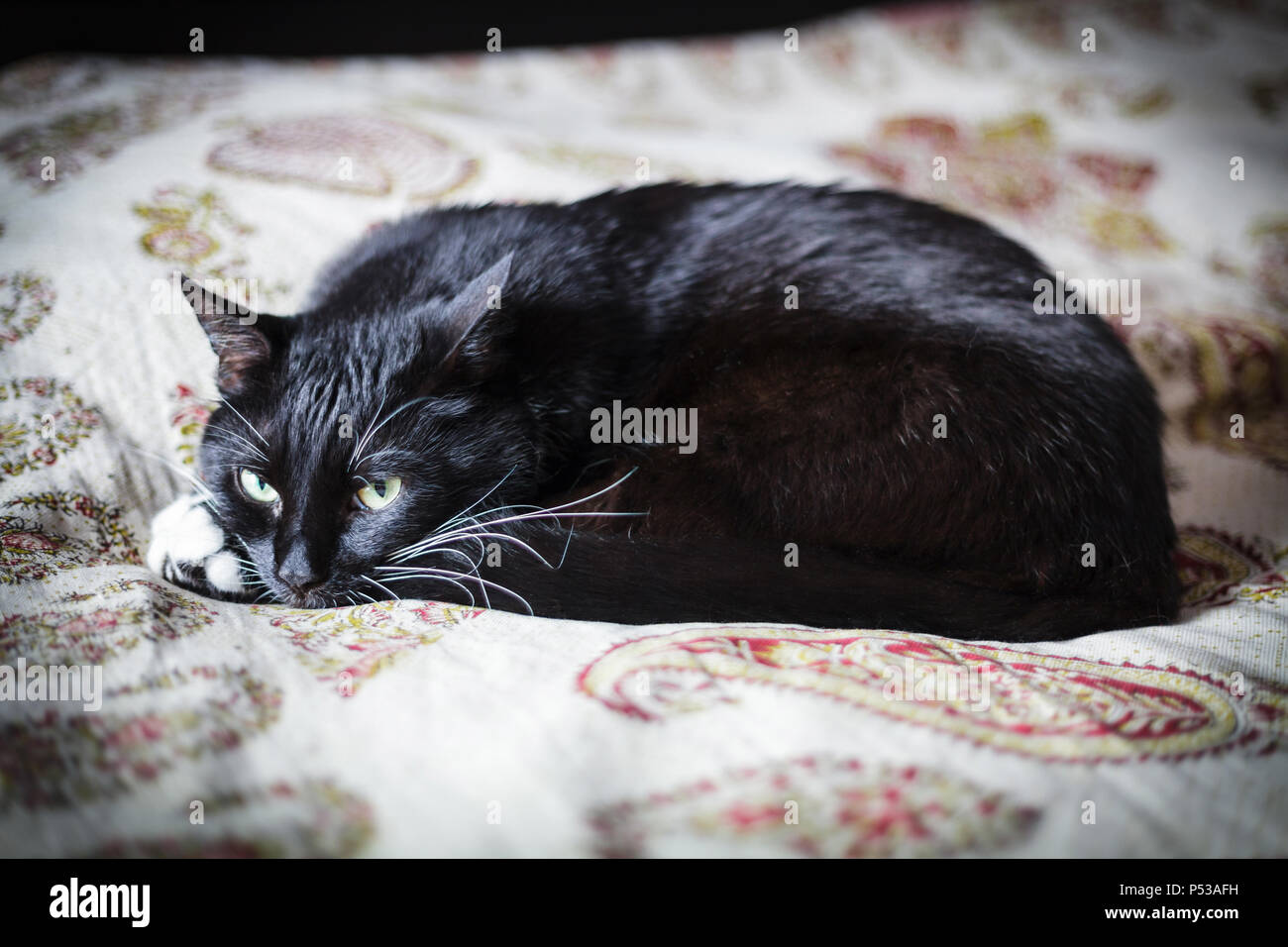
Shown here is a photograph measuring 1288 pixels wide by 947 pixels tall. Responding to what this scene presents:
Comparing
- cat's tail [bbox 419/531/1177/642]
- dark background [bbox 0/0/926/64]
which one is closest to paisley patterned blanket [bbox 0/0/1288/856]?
cat's tail [bbox 419/531/1177/642]

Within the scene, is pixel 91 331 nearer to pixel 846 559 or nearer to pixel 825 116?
pixel 846 559

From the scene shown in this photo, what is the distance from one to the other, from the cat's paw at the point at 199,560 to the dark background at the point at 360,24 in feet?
4.44

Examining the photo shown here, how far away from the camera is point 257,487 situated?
103 centimetres

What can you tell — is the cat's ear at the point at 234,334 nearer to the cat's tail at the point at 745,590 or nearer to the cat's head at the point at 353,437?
the cat's head at the point at 353,437

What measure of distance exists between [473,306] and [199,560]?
40 cm

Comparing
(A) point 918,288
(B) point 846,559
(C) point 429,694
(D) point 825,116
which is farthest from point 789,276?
(D) point 825,116

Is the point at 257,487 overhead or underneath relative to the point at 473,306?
underneath

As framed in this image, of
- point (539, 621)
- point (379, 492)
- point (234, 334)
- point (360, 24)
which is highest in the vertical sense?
point (360, 24)

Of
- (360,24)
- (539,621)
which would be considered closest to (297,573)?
(539,621)

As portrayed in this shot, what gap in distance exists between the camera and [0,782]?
2.19ft

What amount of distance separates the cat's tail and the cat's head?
0.38ft

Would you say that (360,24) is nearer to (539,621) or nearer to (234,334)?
(234,334)

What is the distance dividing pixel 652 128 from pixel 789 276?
79 centimetres

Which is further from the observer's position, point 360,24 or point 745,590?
point 360,24
